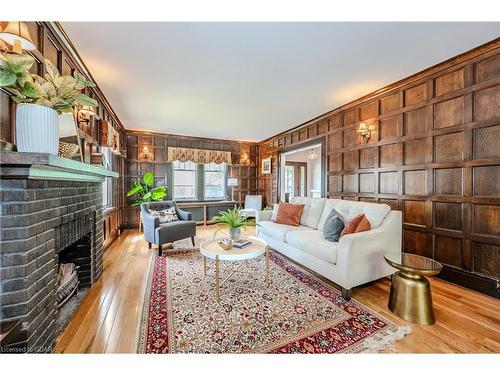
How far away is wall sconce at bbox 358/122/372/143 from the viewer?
355 cm

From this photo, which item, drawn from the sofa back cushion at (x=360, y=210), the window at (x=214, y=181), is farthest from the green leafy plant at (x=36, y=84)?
the window at (x=214, y=181)

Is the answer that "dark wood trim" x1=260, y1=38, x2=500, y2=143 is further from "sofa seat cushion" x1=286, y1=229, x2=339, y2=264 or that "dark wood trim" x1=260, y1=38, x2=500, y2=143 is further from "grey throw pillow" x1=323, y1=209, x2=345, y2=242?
"sofa seat cushion" x1=286, y1=229, x2=339, y2=264

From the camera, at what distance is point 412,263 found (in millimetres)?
1969

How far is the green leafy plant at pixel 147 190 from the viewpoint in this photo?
5316 millimetres

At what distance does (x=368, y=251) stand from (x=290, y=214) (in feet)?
5.08

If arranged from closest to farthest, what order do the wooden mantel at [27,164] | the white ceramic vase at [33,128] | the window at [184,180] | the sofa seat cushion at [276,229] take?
the wooden mantel at [27,164] → the white ceramic vase at [33,128] → the sofa seat cushion at [276,229] → the window at [184,180]

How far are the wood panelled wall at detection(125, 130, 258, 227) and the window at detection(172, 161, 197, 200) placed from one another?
0.36m

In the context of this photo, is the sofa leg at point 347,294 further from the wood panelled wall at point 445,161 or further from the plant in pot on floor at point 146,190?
the plant in pot on floor at point 146,190

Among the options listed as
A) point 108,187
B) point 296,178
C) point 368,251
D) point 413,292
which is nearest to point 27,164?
point 368,251

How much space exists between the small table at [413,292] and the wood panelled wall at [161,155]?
5327 millimetres

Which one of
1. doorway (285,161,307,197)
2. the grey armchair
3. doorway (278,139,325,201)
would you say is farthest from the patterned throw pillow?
doorway (285,161,307,197)

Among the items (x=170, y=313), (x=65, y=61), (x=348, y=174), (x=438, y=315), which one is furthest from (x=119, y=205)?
(x=438, y=315)
